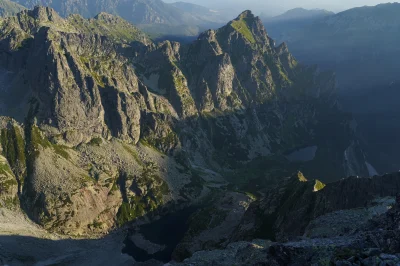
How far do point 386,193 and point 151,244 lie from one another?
11751cm

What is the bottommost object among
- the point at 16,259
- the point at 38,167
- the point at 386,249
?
the point at 16,259

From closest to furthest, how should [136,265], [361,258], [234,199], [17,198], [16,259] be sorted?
[361,258]
[16,259]
[136,265]
[17,198]
[234,199]

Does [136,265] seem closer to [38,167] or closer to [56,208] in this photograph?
[56,208]

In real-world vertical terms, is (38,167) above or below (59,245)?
above

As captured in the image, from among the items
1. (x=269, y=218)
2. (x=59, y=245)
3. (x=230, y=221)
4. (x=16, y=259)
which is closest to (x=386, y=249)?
(x=269, y=218)

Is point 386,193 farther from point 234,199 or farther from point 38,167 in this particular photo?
point 38,167

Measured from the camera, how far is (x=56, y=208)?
7328 inches

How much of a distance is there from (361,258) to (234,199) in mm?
162065

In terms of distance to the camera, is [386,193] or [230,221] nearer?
[386,193]

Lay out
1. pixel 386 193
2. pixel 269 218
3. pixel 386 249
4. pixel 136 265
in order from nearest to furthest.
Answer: pixel 386 249
pixel 386 193
pixel 269 218
pixel 136 265

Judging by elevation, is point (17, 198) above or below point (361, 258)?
below

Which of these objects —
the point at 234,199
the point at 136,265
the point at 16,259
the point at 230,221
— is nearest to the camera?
the point at 16,259

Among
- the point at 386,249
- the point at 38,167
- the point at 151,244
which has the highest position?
the point at 386,249

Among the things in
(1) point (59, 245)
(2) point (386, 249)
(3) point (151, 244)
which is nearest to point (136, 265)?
(3) point (151, 244)
